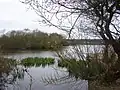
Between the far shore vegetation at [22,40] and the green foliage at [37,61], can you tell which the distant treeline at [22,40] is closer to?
the far shore vegetation at [22,40]

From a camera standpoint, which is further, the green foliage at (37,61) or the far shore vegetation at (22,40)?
the far shore vegetation at (22,40)

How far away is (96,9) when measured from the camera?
350cm

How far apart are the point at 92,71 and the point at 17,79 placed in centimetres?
506

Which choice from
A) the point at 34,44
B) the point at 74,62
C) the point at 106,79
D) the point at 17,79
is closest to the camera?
the point at 106,79

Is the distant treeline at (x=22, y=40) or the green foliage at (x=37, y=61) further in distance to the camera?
the distant treeline at (x=22, y=40)

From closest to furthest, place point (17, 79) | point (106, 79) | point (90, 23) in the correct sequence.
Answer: point (90, 23) → point (106, 79) → point (17, 79)

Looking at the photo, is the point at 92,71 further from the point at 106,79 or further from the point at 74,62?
the point at 74,62

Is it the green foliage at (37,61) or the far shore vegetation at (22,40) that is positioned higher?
the far shore vegetation at (22,40)

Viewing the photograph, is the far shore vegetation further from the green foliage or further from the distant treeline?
the green foliage

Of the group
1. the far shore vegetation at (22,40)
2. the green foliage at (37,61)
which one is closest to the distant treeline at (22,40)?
the far shore vegetation at (22,40)

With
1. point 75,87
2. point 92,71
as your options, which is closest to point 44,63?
point 75,87

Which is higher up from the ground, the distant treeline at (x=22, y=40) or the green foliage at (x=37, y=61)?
the distant treeline at (x=22, y=40)

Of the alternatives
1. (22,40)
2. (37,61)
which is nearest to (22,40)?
(22,40)

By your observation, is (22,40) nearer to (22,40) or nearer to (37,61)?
(22,40)
